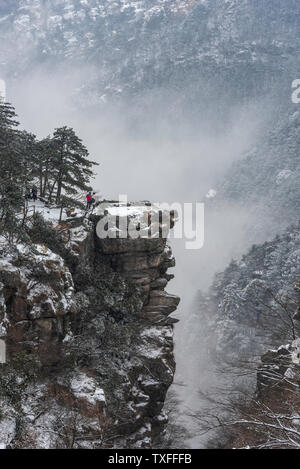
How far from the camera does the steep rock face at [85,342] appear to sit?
22.8m

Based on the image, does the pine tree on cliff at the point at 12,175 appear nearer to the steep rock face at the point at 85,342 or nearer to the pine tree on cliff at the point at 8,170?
the pine tree on cliff at the point at 8,170

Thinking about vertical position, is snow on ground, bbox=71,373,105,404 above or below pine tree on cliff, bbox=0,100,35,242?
below

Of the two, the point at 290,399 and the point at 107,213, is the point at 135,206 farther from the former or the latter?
the point at 290,399

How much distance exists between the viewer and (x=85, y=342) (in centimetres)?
2869

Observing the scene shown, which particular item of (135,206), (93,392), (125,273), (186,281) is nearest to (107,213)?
(135,206)

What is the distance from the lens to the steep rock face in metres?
22.8

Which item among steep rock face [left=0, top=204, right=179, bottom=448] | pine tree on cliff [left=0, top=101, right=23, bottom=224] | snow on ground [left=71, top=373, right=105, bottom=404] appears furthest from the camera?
snow on ground [left=71, top=373, right=105, bottom=404]

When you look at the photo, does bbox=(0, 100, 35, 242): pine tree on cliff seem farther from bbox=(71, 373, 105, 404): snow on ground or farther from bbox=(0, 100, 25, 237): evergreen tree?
bbox=(71, 373, 105, 404): snow on ground

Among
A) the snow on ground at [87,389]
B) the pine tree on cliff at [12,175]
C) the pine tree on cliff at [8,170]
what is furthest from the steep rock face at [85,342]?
the pine tree on cliff at [8,170]

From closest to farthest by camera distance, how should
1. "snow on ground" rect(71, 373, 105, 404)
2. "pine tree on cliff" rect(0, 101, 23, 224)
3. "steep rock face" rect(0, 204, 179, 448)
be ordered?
"steep rock face" rect(0, 204, 179, 448) → "pine tree on cliff" rect(0, 101, 23, 224) → "snow on ground" rect(71, 373, 105, 404)

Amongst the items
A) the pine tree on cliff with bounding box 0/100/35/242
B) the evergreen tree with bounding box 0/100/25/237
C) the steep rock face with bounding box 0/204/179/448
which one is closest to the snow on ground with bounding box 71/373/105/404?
the steep rock face with bounding box 0/204/179/448

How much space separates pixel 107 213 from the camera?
106 feet

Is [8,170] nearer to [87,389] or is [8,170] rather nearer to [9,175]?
[9,175]

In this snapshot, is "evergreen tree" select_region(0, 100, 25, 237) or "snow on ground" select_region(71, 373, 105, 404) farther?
"snow on ground" select_region(71, 373, 105, 404)
